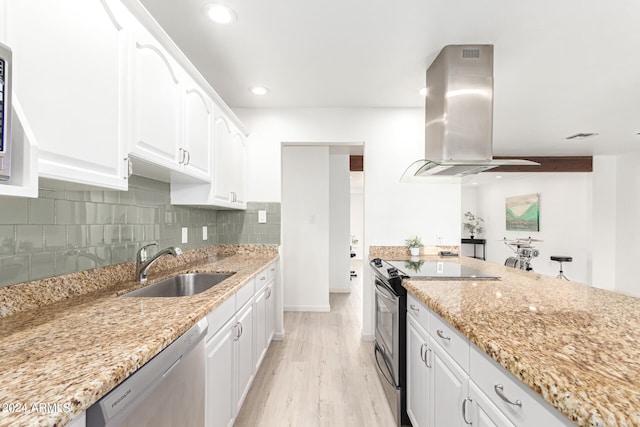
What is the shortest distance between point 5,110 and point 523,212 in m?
8.72

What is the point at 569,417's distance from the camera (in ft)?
1.95

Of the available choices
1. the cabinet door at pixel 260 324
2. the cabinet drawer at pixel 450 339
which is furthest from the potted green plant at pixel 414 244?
the cabinet drawer at pixel 450 339

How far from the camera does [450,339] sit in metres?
1.20

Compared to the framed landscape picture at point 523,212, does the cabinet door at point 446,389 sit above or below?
below

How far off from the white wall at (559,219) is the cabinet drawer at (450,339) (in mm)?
6325

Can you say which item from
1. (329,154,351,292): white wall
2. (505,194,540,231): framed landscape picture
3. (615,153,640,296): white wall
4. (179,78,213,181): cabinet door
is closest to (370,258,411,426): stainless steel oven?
(179,78,213,181): cabinet door

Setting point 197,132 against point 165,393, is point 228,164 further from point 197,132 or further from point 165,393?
point 165,393

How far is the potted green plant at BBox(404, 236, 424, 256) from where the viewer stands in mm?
2985

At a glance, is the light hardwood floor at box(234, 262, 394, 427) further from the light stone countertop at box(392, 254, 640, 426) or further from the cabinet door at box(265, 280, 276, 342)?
A: the light stone countertop at box(392, 254, 640, 426)

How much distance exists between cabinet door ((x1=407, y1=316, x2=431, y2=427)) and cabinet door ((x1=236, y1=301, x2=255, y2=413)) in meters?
1.00

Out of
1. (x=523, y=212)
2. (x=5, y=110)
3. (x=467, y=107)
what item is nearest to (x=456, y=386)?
(x=5, y=110)

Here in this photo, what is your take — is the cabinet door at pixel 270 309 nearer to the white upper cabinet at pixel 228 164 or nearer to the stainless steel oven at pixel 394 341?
the white upper cabinet at pixel 228 164

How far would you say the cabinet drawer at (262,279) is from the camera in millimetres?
2218

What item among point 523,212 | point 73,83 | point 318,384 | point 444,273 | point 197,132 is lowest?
point 318,384
